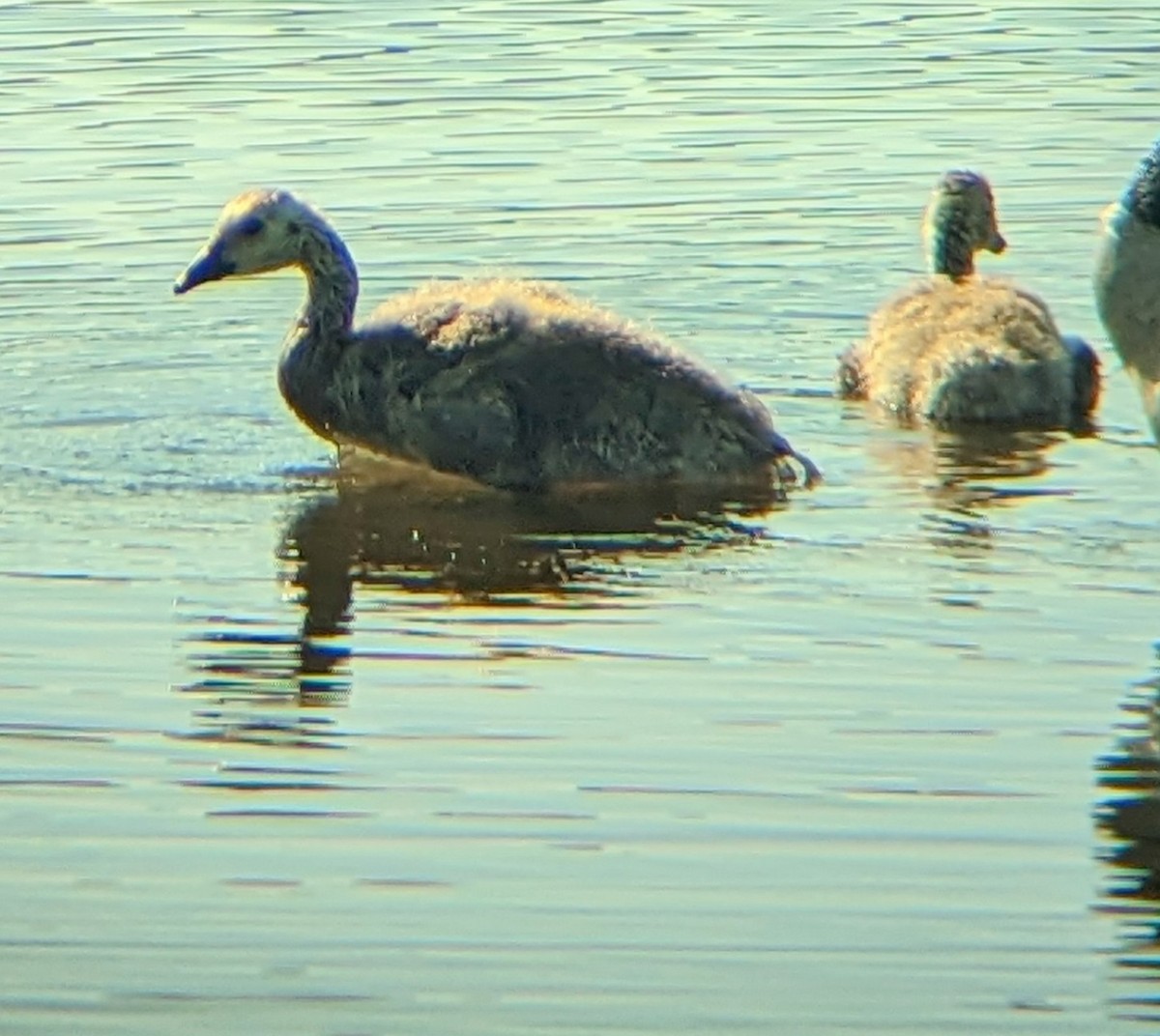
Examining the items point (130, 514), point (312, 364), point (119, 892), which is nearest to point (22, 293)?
point (312, 364)

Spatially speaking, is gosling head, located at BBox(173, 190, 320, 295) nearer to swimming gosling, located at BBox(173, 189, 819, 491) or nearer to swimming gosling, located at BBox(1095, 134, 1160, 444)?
swimming gosling, located at BBox(173, 189, 819, 491)

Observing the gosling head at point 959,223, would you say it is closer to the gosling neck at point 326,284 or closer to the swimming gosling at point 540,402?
the swimming gosling at point 540,402

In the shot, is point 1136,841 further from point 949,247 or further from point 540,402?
point 949,247

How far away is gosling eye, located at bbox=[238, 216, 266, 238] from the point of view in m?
10.4

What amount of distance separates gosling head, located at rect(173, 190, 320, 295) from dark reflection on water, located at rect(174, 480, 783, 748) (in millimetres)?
1021

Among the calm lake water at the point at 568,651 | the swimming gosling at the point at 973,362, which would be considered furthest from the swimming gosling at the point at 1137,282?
the swimming gosling at the point at 973,362

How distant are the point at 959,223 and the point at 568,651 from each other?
14.9 feet

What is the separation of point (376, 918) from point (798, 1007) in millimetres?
860

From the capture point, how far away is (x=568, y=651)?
25.2ft

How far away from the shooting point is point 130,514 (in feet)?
30.1

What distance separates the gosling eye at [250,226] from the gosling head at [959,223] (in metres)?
2.70

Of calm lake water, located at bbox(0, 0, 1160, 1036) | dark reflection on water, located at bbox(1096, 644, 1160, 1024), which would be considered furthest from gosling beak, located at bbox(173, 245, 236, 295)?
dark reflection on water, located at bbox(1096, 644, 1160, 1024)

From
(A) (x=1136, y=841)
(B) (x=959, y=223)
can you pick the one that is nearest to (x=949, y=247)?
(B) (x=959, y=223)

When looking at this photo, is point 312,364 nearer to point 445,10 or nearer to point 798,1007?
point 798,1007
